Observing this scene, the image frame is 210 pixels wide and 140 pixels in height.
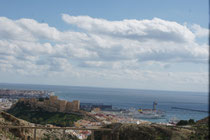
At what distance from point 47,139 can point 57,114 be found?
3210cm

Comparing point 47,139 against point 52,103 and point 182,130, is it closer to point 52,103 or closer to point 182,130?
point 182,130

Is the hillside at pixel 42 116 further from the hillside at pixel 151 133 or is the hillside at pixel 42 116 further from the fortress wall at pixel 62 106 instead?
the hillside at pixel 151 133

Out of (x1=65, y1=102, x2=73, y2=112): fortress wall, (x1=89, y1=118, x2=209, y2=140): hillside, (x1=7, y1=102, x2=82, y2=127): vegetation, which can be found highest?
(x1=89, y1=118, x2=209, y2=140): hillside

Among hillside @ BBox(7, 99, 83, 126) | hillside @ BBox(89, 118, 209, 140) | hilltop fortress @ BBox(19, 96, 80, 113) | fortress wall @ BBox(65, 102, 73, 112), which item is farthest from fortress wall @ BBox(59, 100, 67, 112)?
hillside @ BBox(89, 118, 209, 140)

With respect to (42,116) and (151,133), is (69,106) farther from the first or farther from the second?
(151,133)

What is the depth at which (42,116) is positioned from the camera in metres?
44.8

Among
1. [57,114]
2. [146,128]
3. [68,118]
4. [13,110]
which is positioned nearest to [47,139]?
[146,128]

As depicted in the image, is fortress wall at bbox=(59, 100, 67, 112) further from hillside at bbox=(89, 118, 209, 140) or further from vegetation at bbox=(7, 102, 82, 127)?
hillside at bbox=(89, 118, 209, 140)

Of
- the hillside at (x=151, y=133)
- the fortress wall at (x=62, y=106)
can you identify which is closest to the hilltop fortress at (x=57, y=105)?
the fortress wall at (x=62, y=106)

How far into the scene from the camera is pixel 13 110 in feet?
170

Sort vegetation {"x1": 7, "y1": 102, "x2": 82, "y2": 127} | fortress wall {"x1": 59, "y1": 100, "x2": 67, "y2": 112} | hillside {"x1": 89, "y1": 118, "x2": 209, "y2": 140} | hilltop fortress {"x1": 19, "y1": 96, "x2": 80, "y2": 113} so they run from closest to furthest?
hillside {"x1": 89, "y1": 118, "x2": 209, "y2": 140} → vegetation {"x1": 7, "y1": 102, "x2": 82, "y2": 127} → hilltop fortress {"x1": 19, "y1": 96, "x2": 80, "y2": 113} → fortress wall {"x1": 59, "y1": 100, "x2": 67, "y2": 112}

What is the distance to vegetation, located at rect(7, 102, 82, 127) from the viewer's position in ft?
130

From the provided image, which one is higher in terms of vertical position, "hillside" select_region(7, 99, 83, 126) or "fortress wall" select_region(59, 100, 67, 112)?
"fortress wall" select_region(59, 100, 67, 112)

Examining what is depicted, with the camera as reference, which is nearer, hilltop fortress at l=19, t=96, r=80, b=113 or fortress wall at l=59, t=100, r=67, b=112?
hilltop fortress at l=19, t=96, r=80, b=113
